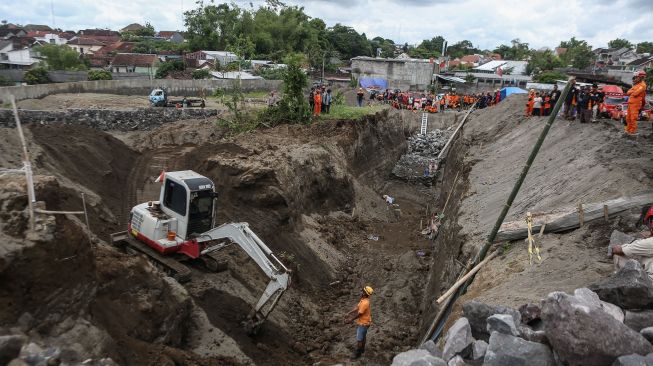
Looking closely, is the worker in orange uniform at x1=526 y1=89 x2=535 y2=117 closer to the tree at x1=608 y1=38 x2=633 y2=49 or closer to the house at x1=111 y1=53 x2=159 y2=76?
the house at x1=111 y1=53 x2=159 y2=76

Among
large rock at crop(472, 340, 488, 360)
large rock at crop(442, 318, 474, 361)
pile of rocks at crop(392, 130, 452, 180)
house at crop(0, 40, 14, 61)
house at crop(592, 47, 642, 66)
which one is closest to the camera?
large rock at crop(472, 340, 488, 360)

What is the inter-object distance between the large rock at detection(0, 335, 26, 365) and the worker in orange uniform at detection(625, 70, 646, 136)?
1644cm

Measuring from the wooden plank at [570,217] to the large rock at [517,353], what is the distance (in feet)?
17.6

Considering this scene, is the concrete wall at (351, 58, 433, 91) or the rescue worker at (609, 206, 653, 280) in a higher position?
the concrete wall at (351, 58, 433, 91)

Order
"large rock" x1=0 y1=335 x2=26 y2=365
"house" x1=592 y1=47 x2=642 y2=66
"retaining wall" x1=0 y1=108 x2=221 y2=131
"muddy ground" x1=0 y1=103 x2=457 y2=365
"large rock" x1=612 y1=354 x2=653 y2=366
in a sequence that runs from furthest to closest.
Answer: "house" x1=592 y1=47 x2=642 y2=66 < "retaining wall" x1=0 y1=108 x2=221 y2=131 < "muddy ground" x1=0 y1=103 x2=457 y2=365 < "large rock" x1=0 y1=335 x2=26 y2=365 < "large rock" x1=612 y1=354 x2=653 y2=366

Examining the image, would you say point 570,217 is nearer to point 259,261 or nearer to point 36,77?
point 259,261

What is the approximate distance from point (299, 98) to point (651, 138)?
14.9 meters

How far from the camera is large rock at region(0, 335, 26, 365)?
533 cm

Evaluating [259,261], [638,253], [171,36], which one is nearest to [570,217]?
[638,253]

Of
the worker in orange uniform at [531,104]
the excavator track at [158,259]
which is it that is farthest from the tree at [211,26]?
the excavator track at [158,259]

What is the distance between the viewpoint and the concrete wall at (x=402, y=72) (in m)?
52.5

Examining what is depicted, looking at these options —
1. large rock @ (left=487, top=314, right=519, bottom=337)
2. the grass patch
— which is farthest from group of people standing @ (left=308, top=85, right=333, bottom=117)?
large rock @ (left=487, top=314, right=519, bottom=337)

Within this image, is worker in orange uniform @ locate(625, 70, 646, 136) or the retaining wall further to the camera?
the retaining wall

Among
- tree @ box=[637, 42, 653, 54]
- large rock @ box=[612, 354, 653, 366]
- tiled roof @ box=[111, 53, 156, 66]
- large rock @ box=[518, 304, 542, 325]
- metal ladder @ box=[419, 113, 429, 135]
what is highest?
tree @ box=[637, 42, 653, 54]
